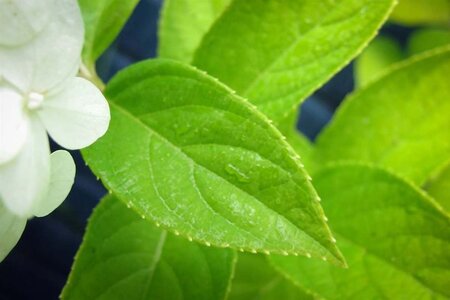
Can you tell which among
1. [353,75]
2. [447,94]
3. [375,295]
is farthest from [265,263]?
[353,75]

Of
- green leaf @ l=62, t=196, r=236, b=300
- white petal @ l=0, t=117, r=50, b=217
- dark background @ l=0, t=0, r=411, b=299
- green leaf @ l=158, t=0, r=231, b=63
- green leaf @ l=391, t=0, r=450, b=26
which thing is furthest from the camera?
green leaf @ l=391, t=0, r=450, b=26

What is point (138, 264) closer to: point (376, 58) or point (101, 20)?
point (101, 20)

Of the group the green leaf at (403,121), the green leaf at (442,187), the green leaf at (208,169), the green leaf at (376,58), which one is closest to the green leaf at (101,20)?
the green leaf at (208,169)

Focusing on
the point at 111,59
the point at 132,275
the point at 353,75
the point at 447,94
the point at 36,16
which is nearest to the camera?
the point at 36,16

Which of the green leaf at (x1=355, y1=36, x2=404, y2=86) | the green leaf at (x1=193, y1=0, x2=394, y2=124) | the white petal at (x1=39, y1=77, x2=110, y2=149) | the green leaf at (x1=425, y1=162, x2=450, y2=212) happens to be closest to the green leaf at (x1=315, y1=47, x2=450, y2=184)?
the green leaf at (x1=425, y1=162, x2=450, y2=212)

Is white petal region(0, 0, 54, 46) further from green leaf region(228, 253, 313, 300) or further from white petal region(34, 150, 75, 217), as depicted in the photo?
green leaf region(228, 253, 313, 300)

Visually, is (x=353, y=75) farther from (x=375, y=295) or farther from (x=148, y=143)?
(x=148, y=143)
